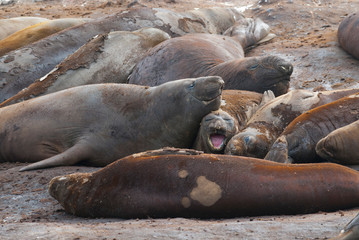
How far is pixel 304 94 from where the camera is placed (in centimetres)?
555

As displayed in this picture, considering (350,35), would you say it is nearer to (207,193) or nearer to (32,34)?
(32,34)

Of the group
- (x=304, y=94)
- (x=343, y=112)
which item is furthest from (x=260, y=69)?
(x=343, y=112)

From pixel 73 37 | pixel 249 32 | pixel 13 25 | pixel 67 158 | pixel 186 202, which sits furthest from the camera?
pixel 13 25

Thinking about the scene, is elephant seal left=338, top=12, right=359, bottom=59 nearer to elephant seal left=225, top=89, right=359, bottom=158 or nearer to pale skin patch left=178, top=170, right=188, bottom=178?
elephant seal left=225, top=89, right=359, bottom=158

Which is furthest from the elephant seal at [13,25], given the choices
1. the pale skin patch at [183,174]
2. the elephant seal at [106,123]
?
the pale skin patch at [183,174]

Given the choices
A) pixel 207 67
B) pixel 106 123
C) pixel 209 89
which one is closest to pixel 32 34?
pixel 207 67

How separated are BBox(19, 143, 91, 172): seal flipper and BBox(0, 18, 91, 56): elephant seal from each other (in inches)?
139

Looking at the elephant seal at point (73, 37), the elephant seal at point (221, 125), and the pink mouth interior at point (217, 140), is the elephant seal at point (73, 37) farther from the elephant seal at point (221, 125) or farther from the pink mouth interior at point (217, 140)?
the pink mouth interior at point (217, 140)

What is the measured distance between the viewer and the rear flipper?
9.77m

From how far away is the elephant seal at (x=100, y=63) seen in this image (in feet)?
23.1

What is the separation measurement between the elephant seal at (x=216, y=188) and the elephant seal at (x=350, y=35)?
499cm

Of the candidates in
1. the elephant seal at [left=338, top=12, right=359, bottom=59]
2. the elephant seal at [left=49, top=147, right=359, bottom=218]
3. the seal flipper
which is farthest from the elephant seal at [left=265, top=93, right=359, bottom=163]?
the elephant seal at [left=338, top=12, right=359, bottom=59]

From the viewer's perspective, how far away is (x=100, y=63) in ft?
24.6

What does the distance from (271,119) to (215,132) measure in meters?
0.57
